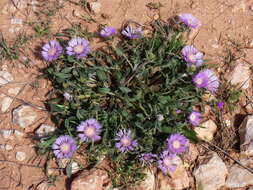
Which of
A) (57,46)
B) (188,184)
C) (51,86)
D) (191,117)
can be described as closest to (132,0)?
(57,46)

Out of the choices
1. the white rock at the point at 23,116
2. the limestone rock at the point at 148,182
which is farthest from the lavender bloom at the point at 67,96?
the limestone rock at the point at 148,182

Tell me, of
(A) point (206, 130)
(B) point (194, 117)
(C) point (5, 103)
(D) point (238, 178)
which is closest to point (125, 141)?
(B) point (194, 117)

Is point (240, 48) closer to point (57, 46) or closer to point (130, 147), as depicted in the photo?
point (130, 147)

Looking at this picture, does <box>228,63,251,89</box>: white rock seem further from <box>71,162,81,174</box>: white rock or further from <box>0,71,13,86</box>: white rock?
<box>0,71,13,86</box>: white rock

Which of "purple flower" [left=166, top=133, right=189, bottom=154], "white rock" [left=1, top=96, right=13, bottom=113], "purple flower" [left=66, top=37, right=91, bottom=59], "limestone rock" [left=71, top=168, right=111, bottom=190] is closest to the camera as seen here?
"purple flower" [left=166, top=133, right=189, bottom=154]

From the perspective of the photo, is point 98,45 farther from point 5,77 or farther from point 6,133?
point 6,133

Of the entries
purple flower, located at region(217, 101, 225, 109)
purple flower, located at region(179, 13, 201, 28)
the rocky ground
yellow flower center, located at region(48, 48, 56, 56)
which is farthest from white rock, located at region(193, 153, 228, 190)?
yellow flower center, located at region(48, 48, 56, 56)

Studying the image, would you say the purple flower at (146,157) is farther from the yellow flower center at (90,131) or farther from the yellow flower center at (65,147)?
the yellow flower center at (65,147)
